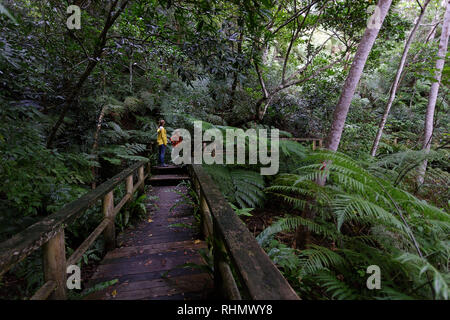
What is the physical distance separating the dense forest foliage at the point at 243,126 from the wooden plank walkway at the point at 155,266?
1.33 ft

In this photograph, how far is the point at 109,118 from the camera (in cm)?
732

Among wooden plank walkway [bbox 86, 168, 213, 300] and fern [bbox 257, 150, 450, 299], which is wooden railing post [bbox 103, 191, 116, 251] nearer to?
wooden plank walkway [bbox 86, 168, 213, 300]

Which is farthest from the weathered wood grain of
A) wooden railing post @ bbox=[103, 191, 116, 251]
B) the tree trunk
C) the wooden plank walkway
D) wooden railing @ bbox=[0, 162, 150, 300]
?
the tree trunk

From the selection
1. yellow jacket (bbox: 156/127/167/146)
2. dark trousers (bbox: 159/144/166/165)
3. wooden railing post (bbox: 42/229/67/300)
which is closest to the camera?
wooden railing post (bbox: 42/229/67/300)

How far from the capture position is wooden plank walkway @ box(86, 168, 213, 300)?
170 cm

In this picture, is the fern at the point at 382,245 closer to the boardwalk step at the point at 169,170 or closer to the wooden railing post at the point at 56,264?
the wooden railing post at the point at 56,264

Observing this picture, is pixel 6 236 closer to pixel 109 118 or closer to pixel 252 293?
pixel 252 293

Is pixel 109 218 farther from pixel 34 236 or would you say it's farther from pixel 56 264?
pixel 34 236

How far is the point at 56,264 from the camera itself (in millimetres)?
1434

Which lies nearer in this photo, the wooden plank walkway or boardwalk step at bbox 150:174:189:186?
the wooden plank walkway

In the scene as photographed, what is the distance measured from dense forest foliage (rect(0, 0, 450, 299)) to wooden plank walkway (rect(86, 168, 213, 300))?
0.41m

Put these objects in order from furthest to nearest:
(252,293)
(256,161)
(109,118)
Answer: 1. (109,118)
2. (256,161)
3. (252,293)
